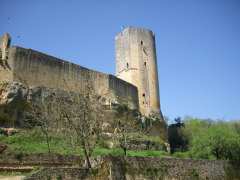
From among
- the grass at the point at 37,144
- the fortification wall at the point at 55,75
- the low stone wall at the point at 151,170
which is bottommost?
the low stone wall at the point at 151,170

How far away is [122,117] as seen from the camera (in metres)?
35.4

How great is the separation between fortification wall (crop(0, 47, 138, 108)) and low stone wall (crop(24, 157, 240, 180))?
852 centimetres

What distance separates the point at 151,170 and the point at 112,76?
1947cm

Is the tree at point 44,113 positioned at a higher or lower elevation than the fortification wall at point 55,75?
lower

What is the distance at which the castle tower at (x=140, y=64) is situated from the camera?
4203cm

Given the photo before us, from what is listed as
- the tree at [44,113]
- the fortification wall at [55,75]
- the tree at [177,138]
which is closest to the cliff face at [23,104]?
the tree at [44,113]

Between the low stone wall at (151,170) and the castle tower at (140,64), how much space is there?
18.0m

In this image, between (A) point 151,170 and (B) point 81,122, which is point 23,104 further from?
(A) point 151,170

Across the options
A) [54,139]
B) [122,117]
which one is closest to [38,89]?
[54,139]

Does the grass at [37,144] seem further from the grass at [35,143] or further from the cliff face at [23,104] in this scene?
the cliff face at [23,104]

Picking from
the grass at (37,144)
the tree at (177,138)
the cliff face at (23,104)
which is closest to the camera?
the grass at (37,144)

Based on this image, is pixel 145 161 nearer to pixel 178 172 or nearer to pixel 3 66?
→ pixel 178 172

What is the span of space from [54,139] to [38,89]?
4.96 meters

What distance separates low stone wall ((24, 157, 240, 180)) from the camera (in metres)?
16.8
